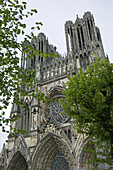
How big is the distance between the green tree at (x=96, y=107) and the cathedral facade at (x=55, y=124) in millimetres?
5128

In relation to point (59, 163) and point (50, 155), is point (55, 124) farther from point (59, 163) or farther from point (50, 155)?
point (59, 163)

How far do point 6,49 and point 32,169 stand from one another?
38.9 ft

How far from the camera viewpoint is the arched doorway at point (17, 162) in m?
17.1

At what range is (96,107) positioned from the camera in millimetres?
8703

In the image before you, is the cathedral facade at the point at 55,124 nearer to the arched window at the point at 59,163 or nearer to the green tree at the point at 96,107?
the arched window at the point at 59,163

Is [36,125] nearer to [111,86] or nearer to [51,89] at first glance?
[51,89]

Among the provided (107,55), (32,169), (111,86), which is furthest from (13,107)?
(111,86)

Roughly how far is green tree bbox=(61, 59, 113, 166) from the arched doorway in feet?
32.0

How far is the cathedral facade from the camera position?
15.4 meters

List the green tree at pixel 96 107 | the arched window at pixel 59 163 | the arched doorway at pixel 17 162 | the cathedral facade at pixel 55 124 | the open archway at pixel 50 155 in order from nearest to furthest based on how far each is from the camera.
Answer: the green tree at pixel 96 107 < the cathedral facade at pixel 55 124 < the arched window at pixel 59 163 < the open archway at pixel 50 155 < the arched doorway at pixel 17 162

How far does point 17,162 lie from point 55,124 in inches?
198

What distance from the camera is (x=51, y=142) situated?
54.7 ft

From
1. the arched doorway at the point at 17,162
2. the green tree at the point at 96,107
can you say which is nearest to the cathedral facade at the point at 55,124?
the arched doorway at the point at 17,162

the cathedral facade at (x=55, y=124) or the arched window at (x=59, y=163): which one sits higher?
the cathedral facade at (x=55, y=124)
